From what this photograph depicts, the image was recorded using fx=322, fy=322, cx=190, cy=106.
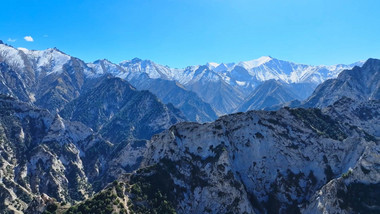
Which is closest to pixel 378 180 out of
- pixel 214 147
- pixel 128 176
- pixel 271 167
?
pixel 271 167

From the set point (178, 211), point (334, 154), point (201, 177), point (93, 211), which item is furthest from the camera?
point (334, 154)

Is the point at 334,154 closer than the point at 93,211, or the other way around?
the point at 93,211

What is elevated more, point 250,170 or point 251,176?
point 250,170

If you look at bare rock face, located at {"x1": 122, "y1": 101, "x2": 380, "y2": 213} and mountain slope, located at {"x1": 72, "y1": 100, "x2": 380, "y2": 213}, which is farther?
bare rock face, located at {"x1": 122, "y1": 101, "x2": 380, "y2": 213}

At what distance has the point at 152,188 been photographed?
168m

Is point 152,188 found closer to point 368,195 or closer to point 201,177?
point 201,177

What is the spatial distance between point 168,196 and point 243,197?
39.3m

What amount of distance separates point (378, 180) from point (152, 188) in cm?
10828

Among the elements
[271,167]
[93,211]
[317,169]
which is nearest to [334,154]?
[317,169]

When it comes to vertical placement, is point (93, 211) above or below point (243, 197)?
above

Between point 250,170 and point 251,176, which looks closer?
point 251,176

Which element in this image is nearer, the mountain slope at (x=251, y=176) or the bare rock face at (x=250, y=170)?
the mountain slope at (x=251, y=176)

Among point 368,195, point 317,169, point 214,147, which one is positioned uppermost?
point 214,147

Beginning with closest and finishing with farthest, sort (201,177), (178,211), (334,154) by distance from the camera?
(178,211) < (201,177) < (334,154)
